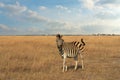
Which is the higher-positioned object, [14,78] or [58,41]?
[58,41]

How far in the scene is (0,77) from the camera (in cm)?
1141

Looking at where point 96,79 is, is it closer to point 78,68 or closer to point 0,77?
point 78,68

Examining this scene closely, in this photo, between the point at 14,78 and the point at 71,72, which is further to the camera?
the point at 71,72

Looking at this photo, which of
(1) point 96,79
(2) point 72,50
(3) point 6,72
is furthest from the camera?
(2) point 72,50

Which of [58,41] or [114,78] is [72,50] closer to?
[58,41]

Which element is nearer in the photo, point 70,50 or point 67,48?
point 67,48

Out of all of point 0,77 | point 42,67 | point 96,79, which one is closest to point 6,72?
point 0,77

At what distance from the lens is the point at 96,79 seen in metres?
11.4

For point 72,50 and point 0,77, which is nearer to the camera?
point 0,77

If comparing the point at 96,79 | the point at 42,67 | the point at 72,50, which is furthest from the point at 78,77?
the point at 42,67

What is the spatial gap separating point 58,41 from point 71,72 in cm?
164

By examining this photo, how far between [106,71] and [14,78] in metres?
4.67

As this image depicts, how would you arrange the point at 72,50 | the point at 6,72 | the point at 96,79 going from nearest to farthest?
the point at 96,79
the point at 6,72
the point at 72,50

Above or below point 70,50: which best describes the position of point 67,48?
above
